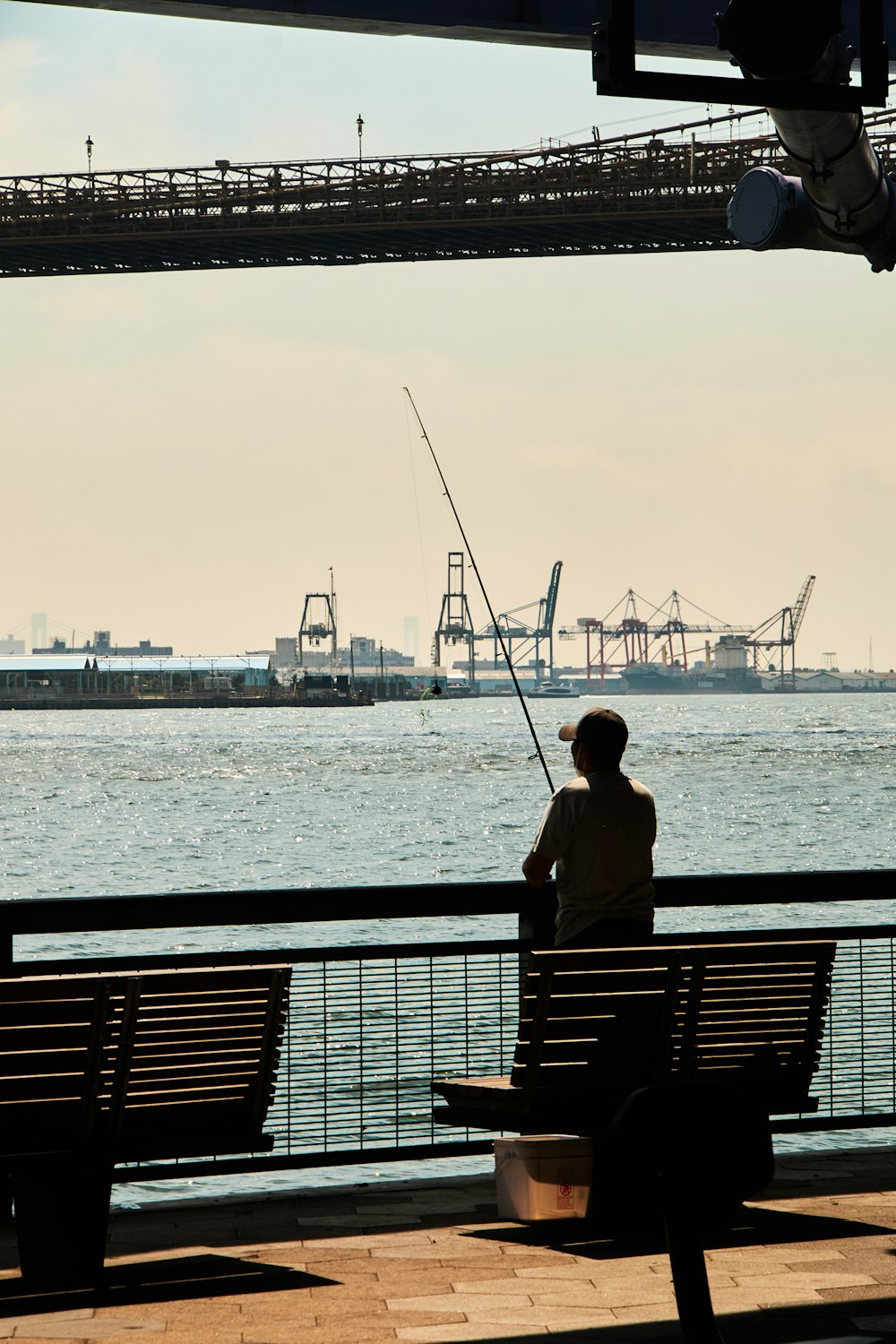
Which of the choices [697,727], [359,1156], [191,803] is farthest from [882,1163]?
[697,727]

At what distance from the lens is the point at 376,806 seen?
4809cm

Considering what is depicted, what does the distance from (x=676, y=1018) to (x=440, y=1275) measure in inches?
28.0

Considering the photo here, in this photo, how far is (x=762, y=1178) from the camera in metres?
1.81

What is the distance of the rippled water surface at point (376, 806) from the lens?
32281 millimetres

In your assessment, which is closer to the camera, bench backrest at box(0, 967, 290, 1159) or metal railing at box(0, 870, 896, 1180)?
bench backrest at box(0, 967, 290, 1159)

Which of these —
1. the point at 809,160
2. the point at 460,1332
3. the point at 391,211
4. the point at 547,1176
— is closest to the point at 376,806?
the point at 391,211

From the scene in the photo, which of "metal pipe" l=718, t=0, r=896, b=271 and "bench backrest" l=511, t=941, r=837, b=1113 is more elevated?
"metal pipe" l=718, t=0, r=896, b=271

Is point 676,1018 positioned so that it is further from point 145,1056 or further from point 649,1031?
point 145,1056

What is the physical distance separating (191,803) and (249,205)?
16.5 m

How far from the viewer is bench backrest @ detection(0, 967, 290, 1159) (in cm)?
309

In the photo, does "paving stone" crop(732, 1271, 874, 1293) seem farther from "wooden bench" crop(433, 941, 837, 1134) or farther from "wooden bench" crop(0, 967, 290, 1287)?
"wooden bench" crop(0, 967, 290, 1287)

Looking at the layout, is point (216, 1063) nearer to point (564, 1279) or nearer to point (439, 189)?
point (564, 1279)

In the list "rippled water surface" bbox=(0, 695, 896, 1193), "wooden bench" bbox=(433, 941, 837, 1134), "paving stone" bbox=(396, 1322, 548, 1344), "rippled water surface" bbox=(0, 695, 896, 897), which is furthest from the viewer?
"rippled water surface" bbox=(0, 695, 896, 897)

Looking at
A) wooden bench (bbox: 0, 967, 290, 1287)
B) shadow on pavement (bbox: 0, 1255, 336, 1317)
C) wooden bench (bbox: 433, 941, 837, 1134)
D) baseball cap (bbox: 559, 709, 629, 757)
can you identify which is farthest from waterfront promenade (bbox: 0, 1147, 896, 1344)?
baseball cap (bbox: 559, 709, 629, 757)
